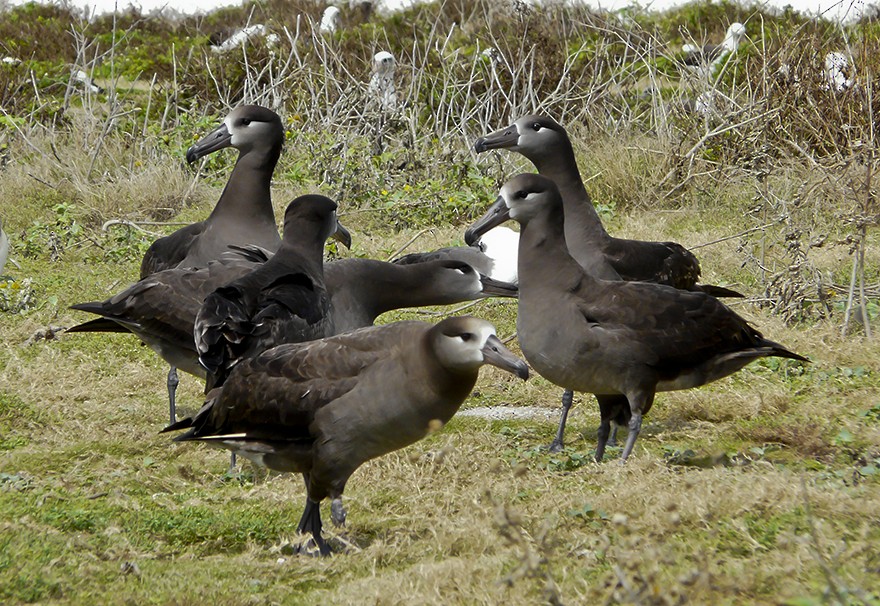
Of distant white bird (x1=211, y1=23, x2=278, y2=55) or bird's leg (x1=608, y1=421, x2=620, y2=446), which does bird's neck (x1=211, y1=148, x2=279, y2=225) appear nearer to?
bird's leg (x1=608, y1=421, x2=620, y2=446)

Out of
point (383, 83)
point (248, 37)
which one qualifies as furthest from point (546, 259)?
point (248, 37)

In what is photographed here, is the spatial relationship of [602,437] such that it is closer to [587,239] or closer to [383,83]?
[587,239]

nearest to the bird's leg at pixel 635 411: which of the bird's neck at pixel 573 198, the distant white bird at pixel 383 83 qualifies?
the bird's neck at pixel 573 198

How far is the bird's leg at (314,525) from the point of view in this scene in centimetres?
414

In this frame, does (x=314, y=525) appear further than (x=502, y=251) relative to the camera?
No

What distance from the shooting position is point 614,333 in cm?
509

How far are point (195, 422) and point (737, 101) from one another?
866 cm

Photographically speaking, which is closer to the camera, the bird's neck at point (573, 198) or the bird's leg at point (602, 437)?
the bird's leg at point (602, 437)

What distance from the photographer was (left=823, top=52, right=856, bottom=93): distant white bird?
1091 centimetres

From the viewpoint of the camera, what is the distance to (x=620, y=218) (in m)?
10.4

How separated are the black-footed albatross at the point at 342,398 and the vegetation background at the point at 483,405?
0.31 m

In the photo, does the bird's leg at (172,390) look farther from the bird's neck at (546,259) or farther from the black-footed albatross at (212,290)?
the bird's neck at (546,259)

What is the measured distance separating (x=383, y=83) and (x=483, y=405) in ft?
25.0

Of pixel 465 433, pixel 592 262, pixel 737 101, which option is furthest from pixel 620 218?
pixel 465 433
